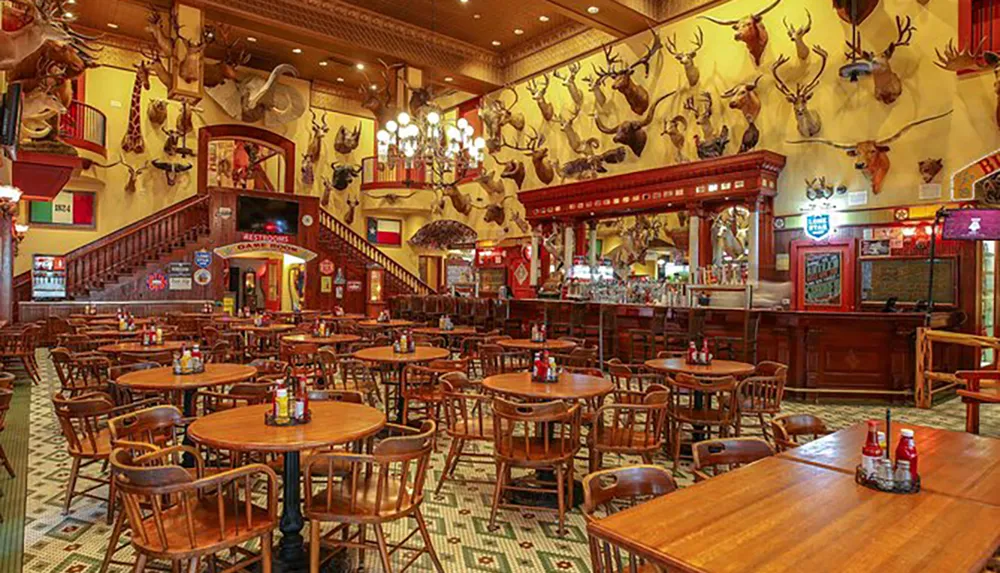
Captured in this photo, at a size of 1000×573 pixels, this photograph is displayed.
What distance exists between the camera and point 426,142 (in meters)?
8.95

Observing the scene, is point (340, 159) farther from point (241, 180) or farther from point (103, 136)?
point (103, 136)

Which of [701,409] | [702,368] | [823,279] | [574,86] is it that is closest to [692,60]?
[574,86]

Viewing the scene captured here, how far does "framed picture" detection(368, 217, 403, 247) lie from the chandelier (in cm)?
996

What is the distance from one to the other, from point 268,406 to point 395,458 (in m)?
1.07

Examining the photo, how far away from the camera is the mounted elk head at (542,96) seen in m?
14.8

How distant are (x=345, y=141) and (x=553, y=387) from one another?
52.1ft

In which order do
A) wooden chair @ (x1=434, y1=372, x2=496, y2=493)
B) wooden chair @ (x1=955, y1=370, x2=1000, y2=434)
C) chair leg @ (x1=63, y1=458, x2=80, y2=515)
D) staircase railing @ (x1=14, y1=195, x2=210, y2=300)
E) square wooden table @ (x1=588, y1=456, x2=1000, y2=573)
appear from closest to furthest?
square wooden table @ (x1=588, y1=456, x2=1000, y2=573)
chair leg @ (x1=63, y1=458, x2=80, y2=515)
wooden chair @ (x1=434, y1=372, x2=496, y2=493)
wooden chair @ (x1=955, y1=370, x2=1000, y2=434)
staircase railing @ (x1=14, y1=195, x2=210, y2=300)

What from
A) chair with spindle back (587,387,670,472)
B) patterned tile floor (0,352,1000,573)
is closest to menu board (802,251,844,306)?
patterned tile floor (0,352,1000,573)

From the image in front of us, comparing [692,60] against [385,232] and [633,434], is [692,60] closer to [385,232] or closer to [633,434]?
[633,434]

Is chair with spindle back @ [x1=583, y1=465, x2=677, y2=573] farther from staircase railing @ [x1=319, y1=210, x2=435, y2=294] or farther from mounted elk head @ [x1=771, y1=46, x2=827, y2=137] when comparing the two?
staircase railing @ [x1=319, y1=210, x2=435, y2=294]

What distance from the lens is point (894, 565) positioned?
1.46 meters

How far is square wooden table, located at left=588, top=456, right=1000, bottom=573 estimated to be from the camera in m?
1.48

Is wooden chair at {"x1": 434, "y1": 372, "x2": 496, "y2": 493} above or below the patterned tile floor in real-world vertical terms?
above

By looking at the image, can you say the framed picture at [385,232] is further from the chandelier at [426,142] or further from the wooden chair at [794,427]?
the wooden chair at [794,427]
